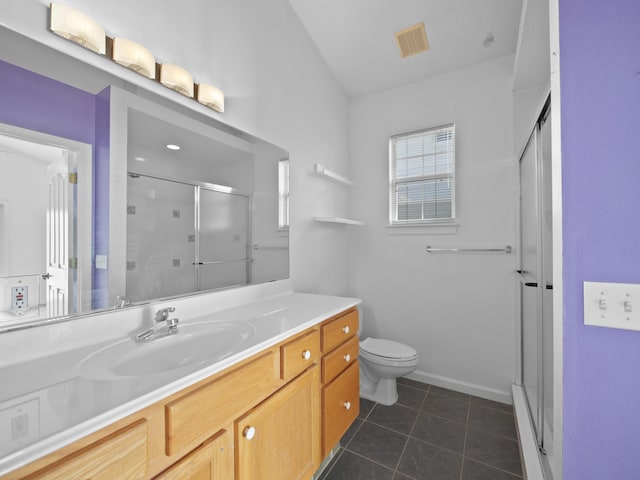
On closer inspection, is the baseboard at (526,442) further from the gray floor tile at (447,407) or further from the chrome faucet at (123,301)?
the chrome faucet at (123,301)

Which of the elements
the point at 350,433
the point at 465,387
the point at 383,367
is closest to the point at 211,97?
the point at 383,367

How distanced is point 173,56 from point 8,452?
4.77 ft

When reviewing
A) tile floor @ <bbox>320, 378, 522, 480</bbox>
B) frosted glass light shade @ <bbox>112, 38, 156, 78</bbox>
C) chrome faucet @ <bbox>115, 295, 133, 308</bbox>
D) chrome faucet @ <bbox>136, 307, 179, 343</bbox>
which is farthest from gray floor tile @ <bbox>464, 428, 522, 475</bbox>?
frosted glass light shade @ <bbox>112, 38, 156, 78</bbox>

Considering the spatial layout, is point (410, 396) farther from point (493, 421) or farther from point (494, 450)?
point (494, 450)

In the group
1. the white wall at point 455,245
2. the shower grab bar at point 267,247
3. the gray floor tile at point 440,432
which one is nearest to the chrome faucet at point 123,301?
the shower grab bar at point 267,247

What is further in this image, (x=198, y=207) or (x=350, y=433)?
(x=350, y=433)

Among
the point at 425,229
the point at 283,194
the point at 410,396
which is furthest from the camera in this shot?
the point at 425,229

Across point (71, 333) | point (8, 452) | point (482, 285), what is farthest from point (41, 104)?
point (482, 285)

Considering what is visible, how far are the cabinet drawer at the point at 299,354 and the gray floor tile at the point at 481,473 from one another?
43.0 inches

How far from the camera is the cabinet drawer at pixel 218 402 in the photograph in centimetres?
73

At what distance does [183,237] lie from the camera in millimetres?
1341

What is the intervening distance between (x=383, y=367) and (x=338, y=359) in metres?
0.72

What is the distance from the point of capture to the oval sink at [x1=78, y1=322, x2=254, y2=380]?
0.84 m

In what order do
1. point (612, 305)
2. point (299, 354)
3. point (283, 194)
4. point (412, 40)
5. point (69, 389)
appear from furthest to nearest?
point (412, 40)
point (283, 194)
point (299, 354)
point (612, 305)
point (69, 389)
